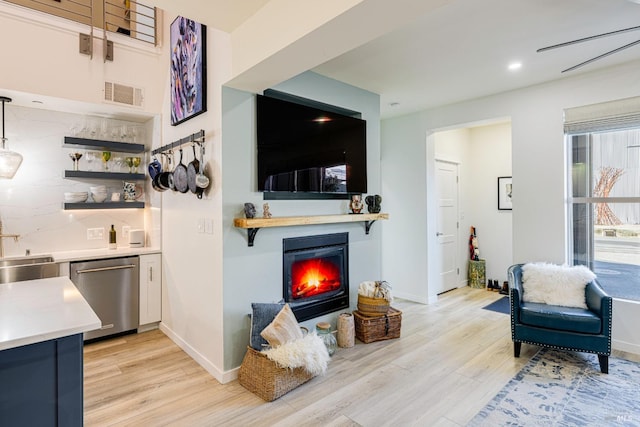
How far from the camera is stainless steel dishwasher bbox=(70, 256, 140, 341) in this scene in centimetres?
330

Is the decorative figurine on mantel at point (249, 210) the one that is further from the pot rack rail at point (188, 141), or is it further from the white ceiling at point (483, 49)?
the white ceiling at point (483, 49)

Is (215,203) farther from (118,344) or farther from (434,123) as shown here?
(434,123)

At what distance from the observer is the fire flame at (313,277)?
10.5ft

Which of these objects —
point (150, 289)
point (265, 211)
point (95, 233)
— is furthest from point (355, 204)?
point (95, 233)

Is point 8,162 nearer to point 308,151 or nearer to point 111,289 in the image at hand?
point 111,289

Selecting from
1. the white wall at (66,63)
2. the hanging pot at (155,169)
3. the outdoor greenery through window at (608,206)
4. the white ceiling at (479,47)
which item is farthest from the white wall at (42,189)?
the outdoor greenery through window at (608,206)

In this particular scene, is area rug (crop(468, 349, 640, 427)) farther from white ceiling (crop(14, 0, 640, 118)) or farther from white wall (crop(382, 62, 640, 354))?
white ceiling (crop(14, 0, 640, 118))

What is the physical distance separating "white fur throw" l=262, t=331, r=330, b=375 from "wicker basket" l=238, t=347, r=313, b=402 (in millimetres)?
54

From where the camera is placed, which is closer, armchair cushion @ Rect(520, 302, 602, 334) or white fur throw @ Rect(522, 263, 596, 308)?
armchair cushion @ Rect(520, 302, 602, 334)

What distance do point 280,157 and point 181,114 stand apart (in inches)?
43.0

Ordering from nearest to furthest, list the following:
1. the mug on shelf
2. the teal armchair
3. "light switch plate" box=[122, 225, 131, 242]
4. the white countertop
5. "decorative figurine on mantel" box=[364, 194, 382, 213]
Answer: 1. the white countertop
2. the teal armchair
3. "decorative figurine on mantel" box=[364, 194, 382, 213]
4. the mug on shelf
5. "light switch plate" box=[122, 225, 131, 242]

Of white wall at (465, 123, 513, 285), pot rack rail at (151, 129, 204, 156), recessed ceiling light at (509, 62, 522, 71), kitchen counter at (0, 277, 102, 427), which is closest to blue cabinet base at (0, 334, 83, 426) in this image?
kitchen counter at (0, 277, 102, 427)

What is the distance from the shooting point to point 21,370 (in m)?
1.33

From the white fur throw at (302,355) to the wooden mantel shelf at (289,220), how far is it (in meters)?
0.86
